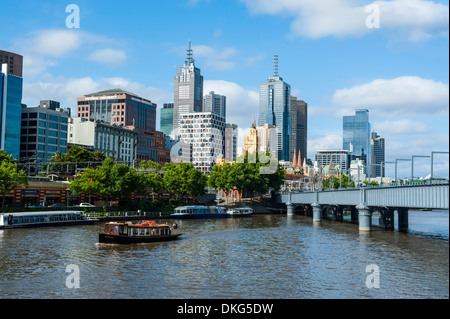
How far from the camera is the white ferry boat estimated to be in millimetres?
90875

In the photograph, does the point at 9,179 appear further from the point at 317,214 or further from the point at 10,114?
the point at 10,114

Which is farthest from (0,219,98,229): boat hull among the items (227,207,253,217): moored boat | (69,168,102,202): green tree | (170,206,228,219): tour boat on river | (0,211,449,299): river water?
(227,207,253,217): moored boat

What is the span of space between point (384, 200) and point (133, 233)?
4563 cm

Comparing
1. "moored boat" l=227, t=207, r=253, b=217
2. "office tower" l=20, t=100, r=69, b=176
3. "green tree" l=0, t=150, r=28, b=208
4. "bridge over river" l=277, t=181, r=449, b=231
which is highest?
"office tower" l=20, t=100, r=69, b=176

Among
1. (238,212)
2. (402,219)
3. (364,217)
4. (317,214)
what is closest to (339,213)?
(317,214)

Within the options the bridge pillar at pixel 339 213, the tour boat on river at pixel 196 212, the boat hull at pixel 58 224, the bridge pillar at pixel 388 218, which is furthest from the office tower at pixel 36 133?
the bridge pillar at pixel 388 218

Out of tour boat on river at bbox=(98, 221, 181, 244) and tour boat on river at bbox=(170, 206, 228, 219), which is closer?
tour boat on river at bbox=(98, 221, 181, 244)

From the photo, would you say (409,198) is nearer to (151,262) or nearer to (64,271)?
(151,262)

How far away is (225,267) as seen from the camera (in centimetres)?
5519

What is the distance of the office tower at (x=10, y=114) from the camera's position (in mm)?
182250

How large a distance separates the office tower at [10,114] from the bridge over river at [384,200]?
109193 millimetres

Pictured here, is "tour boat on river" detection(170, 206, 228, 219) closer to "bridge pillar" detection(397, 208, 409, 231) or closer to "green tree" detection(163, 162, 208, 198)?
"green tree" detection(163, 162, 208, 198)

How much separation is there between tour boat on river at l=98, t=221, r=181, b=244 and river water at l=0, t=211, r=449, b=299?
7.18 feet
